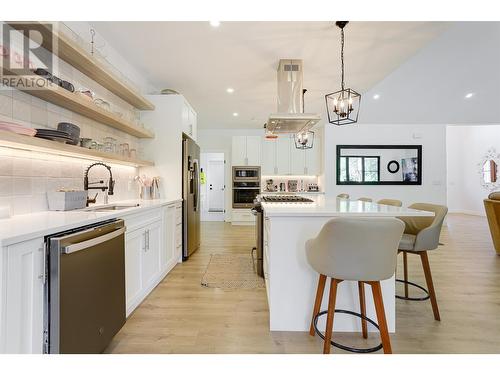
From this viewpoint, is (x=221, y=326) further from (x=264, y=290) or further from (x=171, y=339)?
(x=264, y=290)

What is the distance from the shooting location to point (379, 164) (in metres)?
6.53

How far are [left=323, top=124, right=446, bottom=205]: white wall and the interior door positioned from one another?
408 centimetres

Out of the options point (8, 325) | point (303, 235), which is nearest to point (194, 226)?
point (303, 235)

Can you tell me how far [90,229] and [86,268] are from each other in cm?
21

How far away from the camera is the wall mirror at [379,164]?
6.47m

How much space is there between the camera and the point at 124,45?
2.88 m

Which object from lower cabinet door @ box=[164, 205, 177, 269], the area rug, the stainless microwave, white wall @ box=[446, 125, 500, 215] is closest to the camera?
the area rug

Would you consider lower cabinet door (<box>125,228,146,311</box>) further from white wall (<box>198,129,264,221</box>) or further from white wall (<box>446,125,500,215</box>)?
white wall (<box>446,125,500,215</box>)

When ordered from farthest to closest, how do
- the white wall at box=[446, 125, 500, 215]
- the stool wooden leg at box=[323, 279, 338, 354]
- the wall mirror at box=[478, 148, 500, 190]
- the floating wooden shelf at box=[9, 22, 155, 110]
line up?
the white wall at box=[446, 125, 500, 215], the wall mirror at box=[478, 148, 500, 190], the floating wooden shelf at box=[9, 22, 155, 110], the stool wooden leg at box=[323, 279, 338, 354]

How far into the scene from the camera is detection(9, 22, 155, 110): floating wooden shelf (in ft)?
Result: 6.12

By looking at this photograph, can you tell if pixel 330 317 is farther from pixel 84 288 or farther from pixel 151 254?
pixel 151 254

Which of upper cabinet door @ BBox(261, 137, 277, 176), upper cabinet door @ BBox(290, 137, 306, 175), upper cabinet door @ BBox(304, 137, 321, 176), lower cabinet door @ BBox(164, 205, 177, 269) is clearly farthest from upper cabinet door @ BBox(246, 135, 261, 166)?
lower cabinet door @ BBox(164, 205, 177, 269)

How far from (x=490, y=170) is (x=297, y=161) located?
6771mm

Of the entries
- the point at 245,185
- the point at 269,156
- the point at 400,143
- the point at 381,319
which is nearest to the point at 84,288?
the point at 381,319
